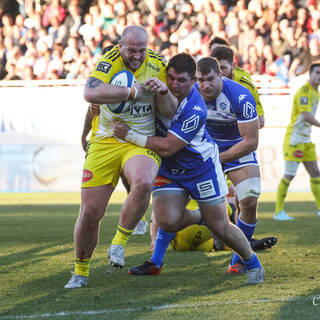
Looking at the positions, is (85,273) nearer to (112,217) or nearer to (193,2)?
(112,217)

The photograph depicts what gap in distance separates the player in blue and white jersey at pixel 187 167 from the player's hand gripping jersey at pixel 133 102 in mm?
110

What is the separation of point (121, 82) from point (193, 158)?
2.93ft

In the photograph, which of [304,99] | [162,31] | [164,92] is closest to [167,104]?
[164,92]

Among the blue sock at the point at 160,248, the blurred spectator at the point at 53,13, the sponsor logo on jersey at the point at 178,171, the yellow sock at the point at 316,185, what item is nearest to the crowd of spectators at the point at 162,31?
the blurred spectator at the point at 53,13

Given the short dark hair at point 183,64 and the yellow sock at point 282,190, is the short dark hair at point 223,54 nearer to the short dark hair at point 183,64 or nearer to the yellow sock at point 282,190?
the short dark hair at point 183,64

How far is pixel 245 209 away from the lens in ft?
→ 24.1

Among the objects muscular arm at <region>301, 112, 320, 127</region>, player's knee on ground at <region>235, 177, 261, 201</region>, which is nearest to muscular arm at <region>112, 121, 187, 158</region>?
player's knee on ground at <region>235, 177, 261, 201</region>

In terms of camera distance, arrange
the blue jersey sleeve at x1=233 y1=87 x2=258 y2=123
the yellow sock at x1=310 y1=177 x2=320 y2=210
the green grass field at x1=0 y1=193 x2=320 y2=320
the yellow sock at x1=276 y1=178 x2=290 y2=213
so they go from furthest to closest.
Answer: the yellow sock at x1=276 y1=178 x2=290 y2=213 < the yellow sock at x1=310 y1=177 x2=320 y2=210 < the blue jersey sleeve at x1=233 y1=87 x2=258 y2=123 < the green grass field at x1=0 y1=193 x2=320 y2=320

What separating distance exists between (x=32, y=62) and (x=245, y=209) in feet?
51.1

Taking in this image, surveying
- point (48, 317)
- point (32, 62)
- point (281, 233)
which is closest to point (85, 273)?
point (48, 317)

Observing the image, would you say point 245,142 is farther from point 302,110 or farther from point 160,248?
point 302,110

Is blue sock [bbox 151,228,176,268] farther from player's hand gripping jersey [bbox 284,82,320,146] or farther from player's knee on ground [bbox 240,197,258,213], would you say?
player's hand gripping jersey [bbox 284,82,320,146]

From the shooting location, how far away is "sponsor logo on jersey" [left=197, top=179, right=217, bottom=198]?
6.27 metres

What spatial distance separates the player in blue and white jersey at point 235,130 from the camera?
684 centimetres
